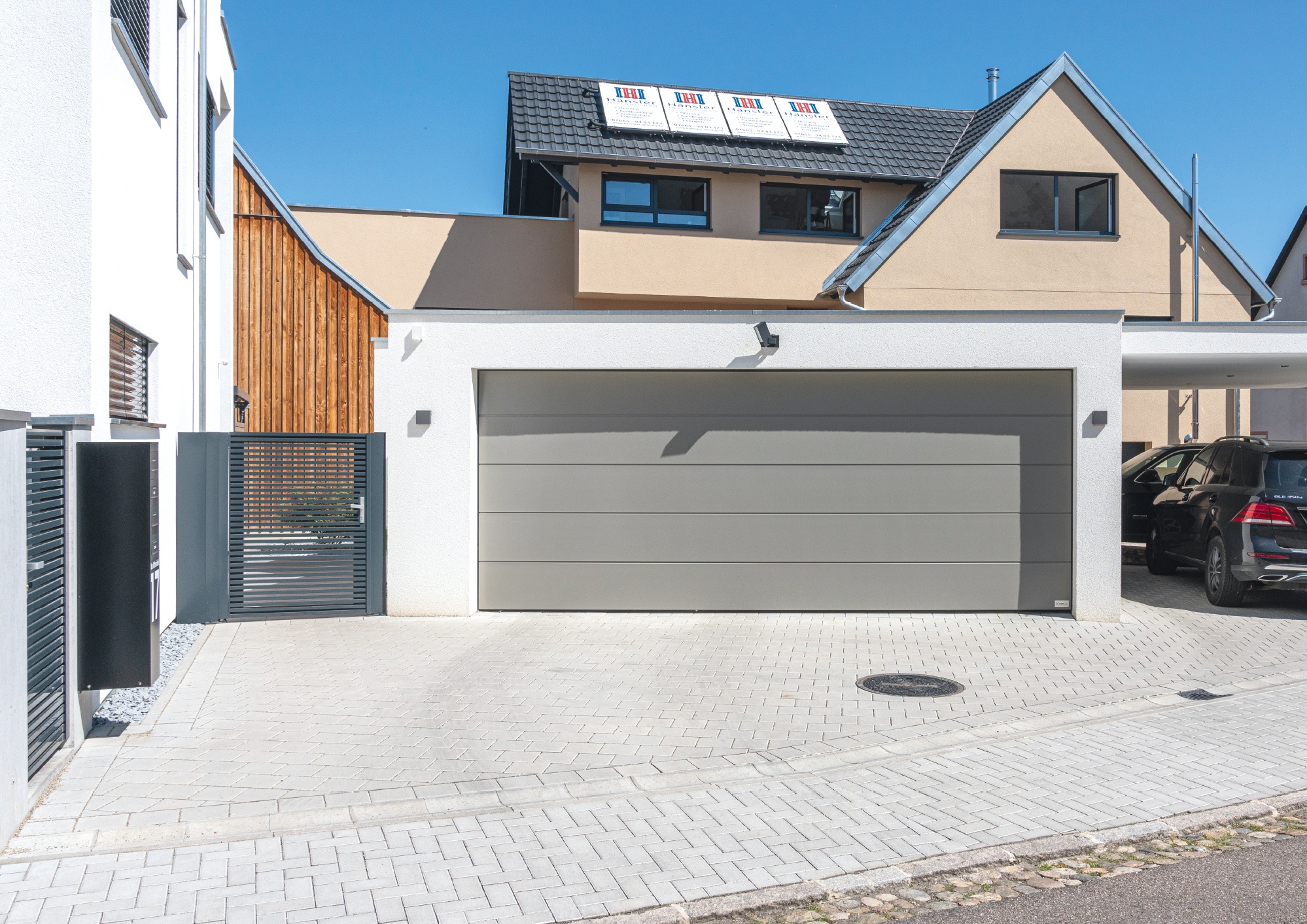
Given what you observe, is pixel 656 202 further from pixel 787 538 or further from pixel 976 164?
pixel 787 538

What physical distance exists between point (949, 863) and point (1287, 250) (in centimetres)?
2849

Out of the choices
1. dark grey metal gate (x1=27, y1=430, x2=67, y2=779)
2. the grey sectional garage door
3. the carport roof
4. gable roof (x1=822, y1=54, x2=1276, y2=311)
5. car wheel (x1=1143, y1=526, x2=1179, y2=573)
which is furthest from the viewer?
gable roof (x1=822, y1=54, x2=1276, y2=311)

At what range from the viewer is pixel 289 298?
49.3 ft

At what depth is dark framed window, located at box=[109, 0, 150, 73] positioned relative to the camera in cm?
774

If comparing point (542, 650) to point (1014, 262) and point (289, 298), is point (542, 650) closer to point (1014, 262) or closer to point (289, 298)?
point (289, 298)

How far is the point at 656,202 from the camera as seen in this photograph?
17562 millimetres

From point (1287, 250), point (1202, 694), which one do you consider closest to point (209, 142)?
point (1202, 694)

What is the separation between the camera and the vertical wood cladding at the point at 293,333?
48.6ft

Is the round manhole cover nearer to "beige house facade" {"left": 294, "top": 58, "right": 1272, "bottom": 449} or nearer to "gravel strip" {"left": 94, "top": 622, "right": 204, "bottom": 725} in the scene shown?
"gravel strip" {"left": 94, "top": 622, "right": 204, "bottom": 725}

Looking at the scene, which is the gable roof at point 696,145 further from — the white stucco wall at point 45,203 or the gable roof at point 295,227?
the white stucco wall at point 45,203

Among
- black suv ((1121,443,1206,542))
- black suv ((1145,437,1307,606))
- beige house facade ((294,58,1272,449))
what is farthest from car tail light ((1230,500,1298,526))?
beige house facade ((294,58,1272,449))

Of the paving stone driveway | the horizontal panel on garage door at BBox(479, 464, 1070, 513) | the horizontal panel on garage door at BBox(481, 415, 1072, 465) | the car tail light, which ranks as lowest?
the paving stone driveway

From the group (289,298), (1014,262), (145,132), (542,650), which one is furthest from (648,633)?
(1014,262)

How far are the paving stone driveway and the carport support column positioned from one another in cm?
93
